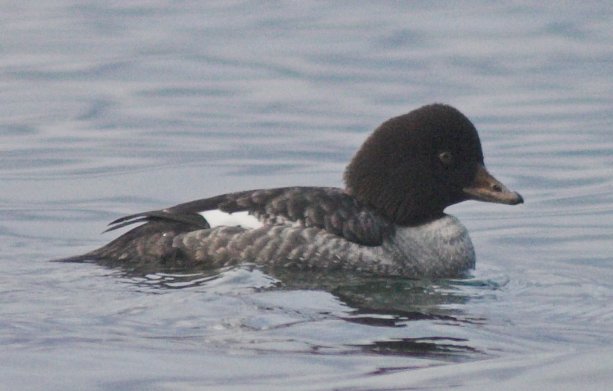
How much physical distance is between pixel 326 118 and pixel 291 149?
130 cm

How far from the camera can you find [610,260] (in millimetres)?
14086

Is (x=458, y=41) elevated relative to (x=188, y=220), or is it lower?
elevated

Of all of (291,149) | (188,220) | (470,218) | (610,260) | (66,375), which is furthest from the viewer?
(291,149)

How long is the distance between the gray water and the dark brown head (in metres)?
0.70

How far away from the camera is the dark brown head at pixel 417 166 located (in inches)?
525

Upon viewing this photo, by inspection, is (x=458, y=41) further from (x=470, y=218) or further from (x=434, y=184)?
(x=434, y=184)

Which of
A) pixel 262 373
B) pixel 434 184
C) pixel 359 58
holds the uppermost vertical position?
pixel 359 58

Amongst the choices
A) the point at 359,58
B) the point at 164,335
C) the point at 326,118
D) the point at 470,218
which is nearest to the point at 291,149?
the point at 326,118

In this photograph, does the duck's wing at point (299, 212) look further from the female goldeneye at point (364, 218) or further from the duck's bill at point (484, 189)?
the duck's bill at point (484, 189)

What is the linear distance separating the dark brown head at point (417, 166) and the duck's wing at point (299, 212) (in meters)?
0.28

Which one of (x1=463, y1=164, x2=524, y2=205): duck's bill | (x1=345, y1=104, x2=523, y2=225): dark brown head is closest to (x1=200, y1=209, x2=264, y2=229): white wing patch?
(x1=345, y1=104, x2=523, y2=225): dark brown head

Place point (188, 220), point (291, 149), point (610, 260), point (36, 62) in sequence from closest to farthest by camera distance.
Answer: point (188, 220) < point (610, 260) < point (291, 149) < point (36, 62)

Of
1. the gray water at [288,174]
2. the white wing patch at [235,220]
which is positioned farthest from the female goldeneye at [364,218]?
the gray water at [288,174]

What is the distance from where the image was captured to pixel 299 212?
42.2 ft
